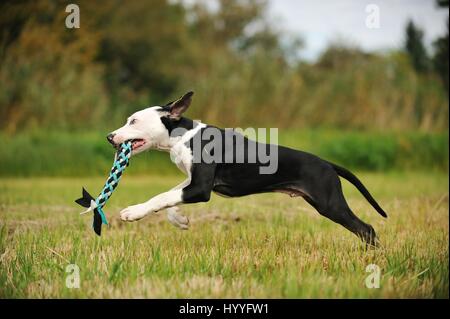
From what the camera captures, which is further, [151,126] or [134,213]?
[151,126]

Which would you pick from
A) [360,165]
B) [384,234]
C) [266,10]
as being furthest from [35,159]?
[266,10]

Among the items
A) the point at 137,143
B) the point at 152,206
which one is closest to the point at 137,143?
the point at 137,143

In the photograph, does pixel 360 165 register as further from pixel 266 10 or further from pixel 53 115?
pixel 266 10

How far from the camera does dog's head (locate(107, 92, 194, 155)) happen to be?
496cm

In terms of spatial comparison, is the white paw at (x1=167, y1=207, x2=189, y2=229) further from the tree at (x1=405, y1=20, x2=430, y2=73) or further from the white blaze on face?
the tree at (x1=405, y1=20, x2=430, y2=73)

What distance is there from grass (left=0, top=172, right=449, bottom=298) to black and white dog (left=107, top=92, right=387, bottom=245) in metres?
0.45

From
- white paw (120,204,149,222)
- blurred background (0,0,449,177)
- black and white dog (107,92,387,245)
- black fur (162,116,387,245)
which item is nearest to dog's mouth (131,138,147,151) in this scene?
black and white dog (107,92,387,245)

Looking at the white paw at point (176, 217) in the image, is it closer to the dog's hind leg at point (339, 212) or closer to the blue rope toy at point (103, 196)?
the blue rope toy at point (103, 196)

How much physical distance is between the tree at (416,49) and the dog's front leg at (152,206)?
14.0 m

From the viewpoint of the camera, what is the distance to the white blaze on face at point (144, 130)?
4.95 m

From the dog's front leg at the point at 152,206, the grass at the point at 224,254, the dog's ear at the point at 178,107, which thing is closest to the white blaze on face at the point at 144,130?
the dog's ear at the point at 178,107

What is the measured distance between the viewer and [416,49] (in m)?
18.0

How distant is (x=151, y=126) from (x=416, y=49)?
1481 cm

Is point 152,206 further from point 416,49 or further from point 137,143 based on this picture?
point 416,49
